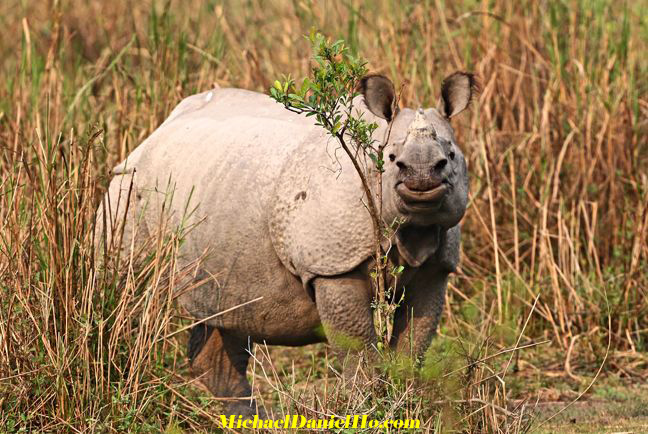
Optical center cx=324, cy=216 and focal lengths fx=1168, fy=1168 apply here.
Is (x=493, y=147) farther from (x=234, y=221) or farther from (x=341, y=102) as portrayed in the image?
(x=341, y=102)

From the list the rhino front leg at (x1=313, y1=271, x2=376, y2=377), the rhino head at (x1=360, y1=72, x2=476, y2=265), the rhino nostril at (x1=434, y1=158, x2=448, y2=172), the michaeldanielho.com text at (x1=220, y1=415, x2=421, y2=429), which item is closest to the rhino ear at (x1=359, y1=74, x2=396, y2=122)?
the rhino head at (x1=360, y1=72, x2=476, y2=265)

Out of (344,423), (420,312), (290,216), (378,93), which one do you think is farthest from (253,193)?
(344,423)

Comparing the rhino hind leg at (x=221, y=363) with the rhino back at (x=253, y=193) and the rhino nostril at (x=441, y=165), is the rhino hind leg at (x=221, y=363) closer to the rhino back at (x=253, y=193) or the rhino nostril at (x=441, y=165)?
the rhino back at (x=253, y=193)

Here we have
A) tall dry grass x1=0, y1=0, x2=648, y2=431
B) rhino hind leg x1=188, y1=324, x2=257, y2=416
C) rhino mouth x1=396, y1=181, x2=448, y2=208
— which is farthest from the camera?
rhino hind leg x1=188, y1=324, x2=257, y2=416

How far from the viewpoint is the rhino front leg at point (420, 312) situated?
4.35 metres

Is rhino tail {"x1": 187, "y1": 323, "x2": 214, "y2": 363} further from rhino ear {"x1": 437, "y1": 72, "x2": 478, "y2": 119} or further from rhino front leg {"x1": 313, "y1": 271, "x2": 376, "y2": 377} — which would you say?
rhino ear {"x1": 437, "y1": 72, "x2": 478, "y2": 119}

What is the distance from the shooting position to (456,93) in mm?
4309

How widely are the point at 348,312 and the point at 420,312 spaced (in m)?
0.34

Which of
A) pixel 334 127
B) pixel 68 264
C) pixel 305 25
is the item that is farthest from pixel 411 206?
pixel 305 25

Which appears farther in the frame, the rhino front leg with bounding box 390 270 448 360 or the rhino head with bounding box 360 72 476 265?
the rhino front leg with bounding box 390 270 448 360

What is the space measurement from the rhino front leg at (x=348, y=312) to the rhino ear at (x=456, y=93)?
694 mm

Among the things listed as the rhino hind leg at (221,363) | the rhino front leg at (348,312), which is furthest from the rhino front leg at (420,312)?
the rhino hind leg at (221,363)

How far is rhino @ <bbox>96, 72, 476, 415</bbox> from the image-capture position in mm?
4062

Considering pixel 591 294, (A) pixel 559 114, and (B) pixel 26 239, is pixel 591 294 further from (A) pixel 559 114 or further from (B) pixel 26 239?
(B) pixel 26 239
